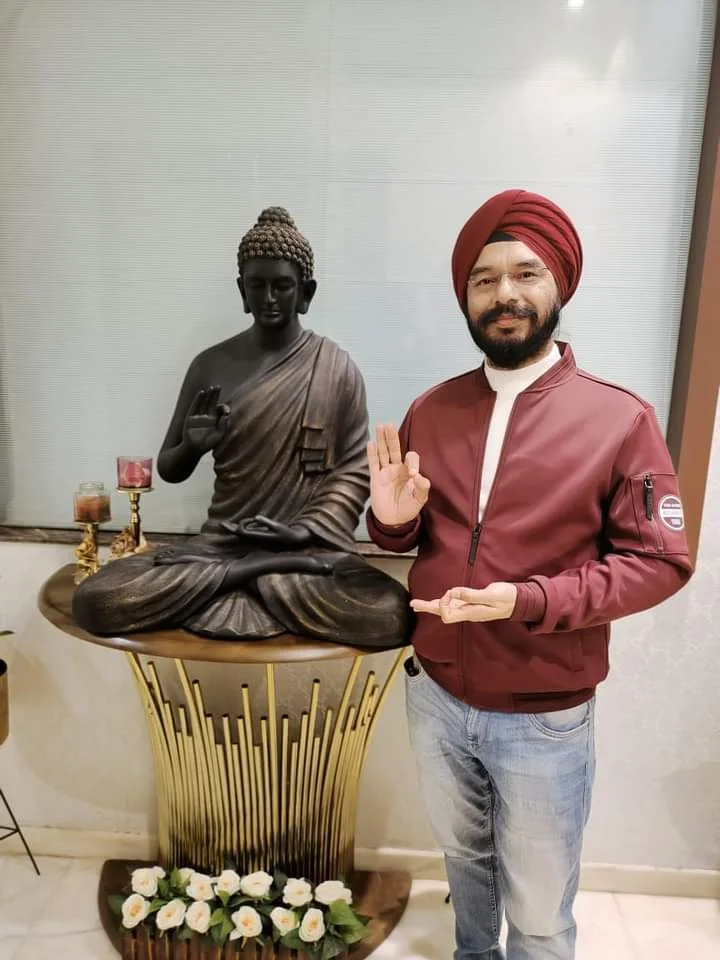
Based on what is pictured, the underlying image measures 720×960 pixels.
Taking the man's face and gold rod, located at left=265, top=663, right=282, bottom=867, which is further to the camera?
gold rod, located at left=265, top=663, right=282, bottom=867

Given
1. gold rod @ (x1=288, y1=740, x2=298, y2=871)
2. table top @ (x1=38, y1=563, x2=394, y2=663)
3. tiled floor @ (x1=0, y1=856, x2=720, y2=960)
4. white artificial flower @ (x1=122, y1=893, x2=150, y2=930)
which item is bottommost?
tiled floor @ (x1=0, y1=856, x2=720, y2=960)

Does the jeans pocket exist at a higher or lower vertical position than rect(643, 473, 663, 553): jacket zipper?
lower

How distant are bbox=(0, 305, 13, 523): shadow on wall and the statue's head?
76cm

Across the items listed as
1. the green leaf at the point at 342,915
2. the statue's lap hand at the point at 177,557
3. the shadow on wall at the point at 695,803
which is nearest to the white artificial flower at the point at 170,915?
the green leaf at the point at 342,915

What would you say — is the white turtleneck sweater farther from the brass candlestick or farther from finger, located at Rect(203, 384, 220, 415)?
the brass candlestick

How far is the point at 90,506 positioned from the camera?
1715 millimetres

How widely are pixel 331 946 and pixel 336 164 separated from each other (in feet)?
5.86

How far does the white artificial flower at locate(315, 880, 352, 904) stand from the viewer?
169 centimetres

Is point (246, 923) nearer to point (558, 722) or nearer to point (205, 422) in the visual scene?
point (558, 722)

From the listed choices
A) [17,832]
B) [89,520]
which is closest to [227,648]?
[89,520]

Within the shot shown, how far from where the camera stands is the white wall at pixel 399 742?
1909mm

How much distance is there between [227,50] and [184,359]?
2.42 ft

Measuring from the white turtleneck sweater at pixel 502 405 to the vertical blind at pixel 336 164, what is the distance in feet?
1.96

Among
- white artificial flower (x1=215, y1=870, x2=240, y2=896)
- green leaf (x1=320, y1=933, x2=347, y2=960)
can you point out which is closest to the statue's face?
white artificial flower (x1=215, y1=870, x2=240, y2=896)
